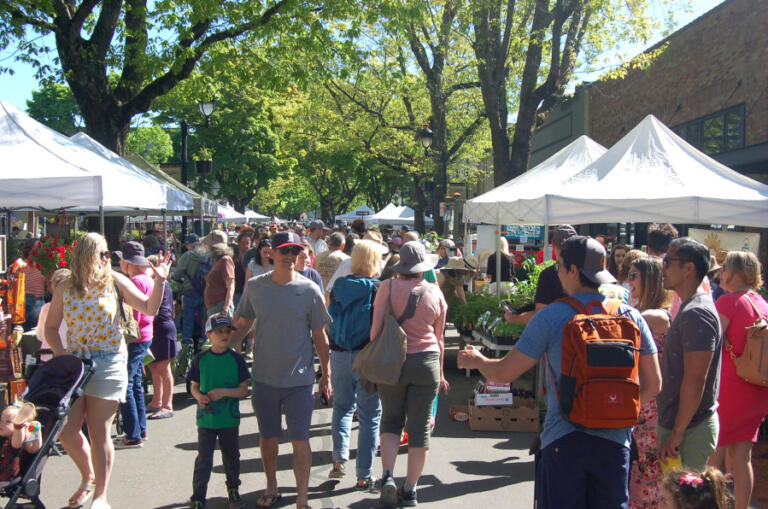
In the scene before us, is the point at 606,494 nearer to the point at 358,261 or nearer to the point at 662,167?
the point at 358,261

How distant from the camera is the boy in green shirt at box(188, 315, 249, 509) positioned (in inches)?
185

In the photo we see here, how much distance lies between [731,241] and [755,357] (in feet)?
14.2

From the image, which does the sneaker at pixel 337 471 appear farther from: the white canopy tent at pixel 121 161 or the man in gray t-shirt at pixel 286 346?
the white canopy tent at pixel 121 161

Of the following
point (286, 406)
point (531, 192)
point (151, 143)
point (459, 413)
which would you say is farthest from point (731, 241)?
point (151, 143)

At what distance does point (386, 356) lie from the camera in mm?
4719

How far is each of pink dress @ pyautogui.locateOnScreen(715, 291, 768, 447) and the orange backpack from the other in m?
1.96

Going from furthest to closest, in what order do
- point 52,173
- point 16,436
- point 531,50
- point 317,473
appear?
1. point 531,50
2. point 52,173
3. point 317,473
4. point 16,436

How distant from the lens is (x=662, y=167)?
8406 mm

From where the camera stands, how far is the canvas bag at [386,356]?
4.71 m

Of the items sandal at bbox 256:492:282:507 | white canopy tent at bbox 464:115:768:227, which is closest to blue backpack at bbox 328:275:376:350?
sandal at bbox 256:492:282:507

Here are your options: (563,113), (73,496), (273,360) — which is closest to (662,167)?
(273,360)

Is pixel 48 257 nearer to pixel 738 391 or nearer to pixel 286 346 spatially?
pixel 286 346

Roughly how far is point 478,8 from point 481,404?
10328 mm

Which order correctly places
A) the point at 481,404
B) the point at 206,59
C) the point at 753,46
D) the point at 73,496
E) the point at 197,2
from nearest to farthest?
the point at 73,496
the point at 481,404
the point at 197,2
the point at 206,59
the point at 753,46
